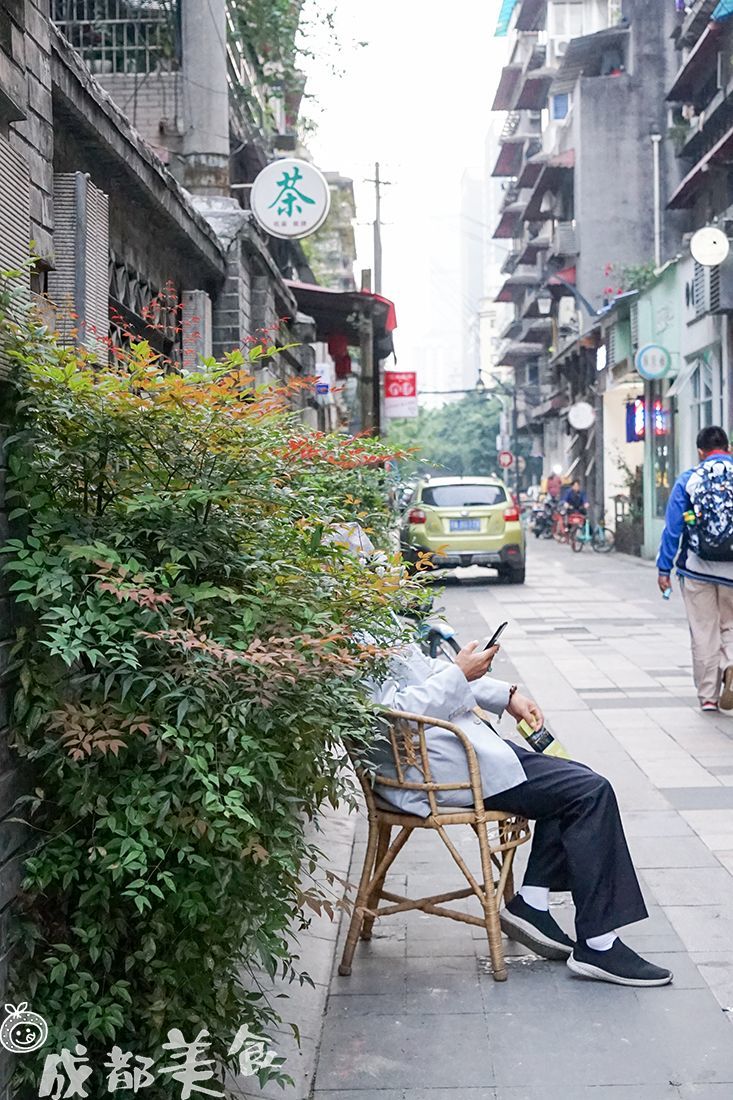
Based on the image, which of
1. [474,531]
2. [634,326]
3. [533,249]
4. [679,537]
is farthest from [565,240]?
[679,537]

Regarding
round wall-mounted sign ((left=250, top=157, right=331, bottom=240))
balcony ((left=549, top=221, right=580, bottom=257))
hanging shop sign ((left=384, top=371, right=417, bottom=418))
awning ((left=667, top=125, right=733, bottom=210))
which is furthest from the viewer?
balcony ((left=549, top=221, right=580, bottom=257))

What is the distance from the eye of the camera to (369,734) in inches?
144

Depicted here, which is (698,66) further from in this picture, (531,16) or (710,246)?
(531,16)

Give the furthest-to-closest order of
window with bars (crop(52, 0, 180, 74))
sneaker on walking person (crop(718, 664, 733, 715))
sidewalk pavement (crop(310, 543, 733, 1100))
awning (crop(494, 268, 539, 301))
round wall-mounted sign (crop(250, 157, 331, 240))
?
awning (crop(494, 268, 539, 301)) < round wall-mounted sign (crop(250, 157, 331, 240)) < window with bars (crop(52, 0, 180, 74)) < sneaker on walking person (crop(718, 664, 733, 715)) < sidewalk pavement (crop(310, 543, 733, 1100))

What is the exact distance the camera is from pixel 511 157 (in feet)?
222

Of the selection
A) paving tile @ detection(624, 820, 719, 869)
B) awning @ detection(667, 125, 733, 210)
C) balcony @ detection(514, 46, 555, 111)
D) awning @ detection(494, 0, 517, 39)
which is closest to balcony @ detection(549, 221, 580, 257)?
balcony @ detection(514, 46, 555, 111)

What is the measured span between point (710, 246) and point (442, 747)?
18003 millimetres

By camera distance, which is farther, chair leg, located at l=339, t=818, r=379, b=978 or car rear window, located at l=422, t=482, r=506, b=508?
car rear window, located at l=422, t=482, r=506, b=508

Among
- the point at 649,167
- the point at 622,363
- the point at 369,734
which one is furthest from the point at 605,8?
the point at 369,734

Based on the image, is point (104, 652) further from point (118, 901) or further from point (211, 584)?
point (118, 901)

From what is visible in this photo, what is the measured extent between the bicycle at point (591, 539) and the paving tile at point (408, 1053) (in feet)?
90.3

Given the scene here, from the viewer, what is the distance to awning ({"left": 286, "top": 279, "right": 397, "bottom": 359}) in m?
16.0

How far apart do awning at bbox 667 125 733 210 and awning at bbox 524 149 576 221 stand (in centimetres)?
1523

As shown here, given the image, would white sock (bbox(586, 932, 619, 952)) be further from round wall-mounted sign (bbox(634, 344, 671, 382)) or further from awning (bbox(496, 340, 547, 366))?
awning (bbox(496, 340, 547, 366))
